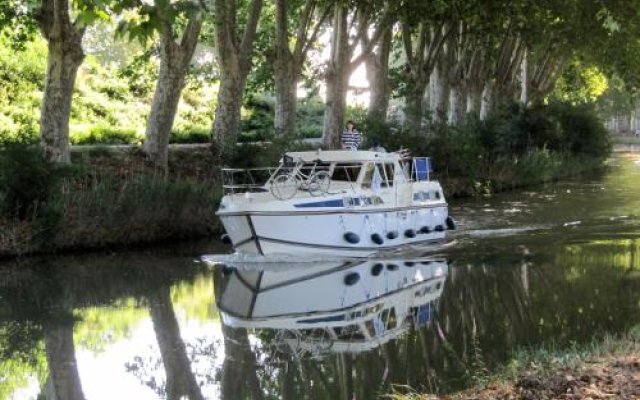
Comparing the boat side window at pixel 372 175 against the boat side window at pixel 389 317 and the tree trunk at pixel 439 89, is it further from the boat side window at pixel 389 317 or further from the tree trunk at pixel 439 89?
the tree trunk at pixel 439 89

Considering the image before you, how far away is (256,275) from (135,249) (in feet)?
15.1

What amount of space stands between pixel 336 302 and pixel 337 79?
52.8 ft

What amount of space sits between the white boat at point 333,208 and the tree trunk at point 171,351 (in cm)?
351

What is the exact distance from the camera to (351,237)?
19.0m

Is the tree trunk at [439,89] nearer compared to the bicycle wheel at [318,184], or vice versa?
the bicycle wheel at [318,184]

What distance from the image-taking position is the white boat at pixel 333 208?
1838 centimetres

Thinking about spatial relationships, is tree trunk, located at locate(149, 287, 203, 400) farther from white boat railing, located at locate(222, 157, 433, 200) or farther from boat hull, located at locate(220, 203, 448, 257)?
white boat railing, located at locate(222, 157, 433, 200)

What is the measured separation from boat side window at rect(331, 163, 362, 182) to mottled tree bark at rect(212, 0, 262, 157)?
5.88 metres

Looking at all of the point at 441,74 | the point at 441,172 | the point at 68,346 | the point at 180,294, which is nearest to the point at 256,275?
the point at 180,294

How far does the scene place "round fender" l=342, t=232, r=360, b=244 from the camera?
19.0 metres

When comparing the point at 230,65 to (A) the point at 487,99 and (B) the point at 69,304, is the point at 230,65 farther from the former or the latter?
(A) the point at 487,99

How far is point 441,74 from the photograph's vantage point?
39469mm

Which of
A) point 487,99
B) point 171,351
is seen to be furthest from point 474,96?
point 171,351

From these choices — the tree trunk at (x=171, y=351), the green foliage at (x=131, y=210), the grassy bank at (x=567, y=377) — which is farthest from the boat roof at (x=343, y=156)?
the grassy bank at (x=567, y=377)
